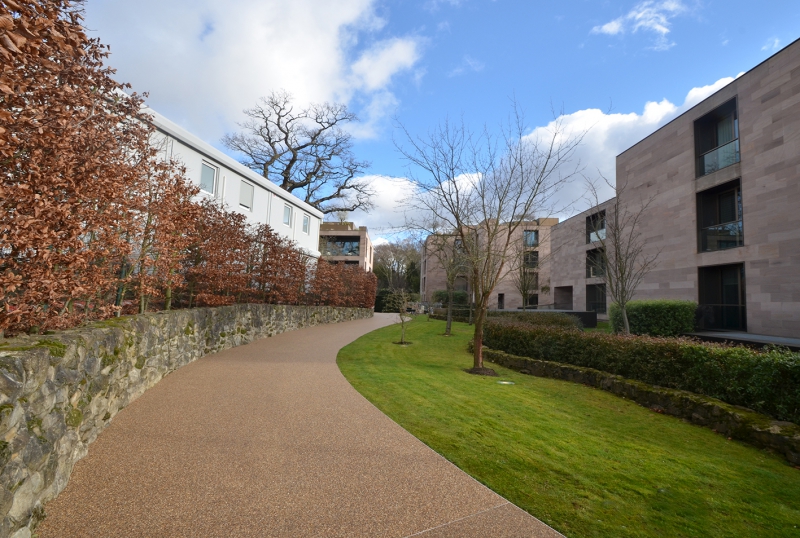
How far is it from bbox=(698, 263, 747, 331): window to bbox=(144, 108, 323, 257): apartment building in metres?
15.5

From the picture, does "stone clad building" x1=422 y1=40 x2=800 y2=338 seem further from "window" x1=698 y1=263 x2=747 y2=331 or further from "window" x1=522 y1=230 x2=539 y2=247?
"window" x1=522 y1=230 x2=539 y2=247

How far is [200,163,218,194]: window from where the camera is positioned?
615 inches

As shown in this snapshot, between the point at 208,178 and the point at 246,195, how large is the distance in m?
2.51

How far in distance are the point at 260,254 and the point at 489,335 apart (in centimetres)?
806

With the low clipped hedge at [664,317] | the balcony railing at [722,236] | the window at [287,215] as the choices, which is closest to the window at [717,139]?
the balcony railing at [722,236]

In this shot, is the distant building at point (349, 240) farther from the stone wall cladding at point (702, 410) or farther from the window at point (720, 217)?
the stone wall cladding at point (702, 410)

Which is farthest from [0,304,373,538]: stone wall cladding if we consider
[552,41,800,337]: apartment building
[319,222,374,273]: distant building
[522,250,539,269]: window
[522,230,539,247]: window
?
[319,222,374,273]: distant building

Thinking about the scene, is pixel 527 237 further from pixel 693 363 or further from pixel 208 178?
pixel 208 178

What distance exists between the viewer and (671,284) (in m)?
15.6

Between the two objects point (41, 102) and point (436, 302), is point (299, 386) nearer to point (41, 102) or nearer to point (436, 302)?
point (41, 102)

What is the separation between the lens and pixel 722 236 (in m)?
13.9

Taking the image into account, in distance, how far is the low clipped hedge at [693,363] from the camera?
550cm

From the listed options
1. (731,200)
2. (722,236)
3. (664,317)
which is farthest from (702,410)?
(731,200)

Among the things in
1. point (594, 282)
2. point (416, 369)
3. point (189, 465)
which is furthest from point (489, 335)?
A: point (594, 282)
